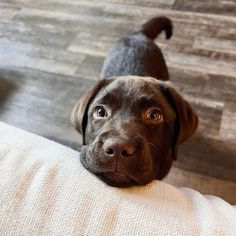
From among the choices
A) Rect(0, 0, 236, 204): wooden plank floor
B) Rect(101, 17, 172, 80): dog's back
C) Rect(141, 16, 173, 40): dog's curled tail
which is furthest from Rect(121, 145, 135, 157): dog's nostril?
Rect(141, 16, 173, 40): dog's curled tail

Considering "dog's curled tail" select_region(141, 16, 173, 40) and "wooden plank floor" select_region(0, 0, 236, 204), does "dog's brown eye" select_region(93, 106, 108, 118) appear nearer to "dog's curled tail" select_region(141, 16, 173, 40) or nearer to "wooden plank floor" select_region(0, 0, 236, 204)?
"wooden plank floor" select_region(0, 0, 236, 204)

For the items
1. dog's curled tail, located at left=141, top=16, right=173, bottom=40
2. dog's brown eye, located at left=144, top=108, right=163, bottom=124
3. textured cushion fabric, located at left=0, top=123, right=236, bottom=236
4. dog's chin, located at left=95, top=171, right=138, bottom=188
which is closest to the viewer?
textured cushion fabric, located at left=0, top=123, right=236, bottom=236

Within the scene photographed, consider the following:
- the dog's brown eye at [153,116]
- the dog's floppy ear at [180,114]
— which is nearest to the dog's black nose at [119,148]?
the dog's brown eye at [153,116]

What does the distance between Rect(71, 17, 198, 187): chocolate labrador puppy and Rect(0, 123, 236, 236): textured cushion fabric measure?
74mm

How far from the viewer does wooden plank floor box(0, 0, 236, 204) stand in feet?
6.30

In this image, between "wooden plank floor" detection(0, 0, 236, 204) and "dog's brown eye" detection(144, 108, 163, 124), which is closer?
"dog's brown eye" detection(144, 108, 163, 124)

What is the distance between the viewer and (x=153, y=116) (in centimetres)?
115

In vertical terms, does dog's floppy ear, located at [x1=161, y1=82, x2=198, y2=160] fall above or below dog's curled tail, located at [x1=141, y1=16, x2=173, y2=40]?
above

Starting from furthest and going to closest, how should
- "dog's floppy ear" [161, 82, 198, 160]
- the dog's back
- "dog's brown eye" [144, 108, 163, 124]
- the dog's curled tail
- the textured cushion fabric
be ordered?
1. the dog's curled tail
2. the dog's back
3. "dog's floppy ear" [161, 82, 198, 160]
4. "dog's brown eye" [144, 108, 163, 124]
5. the textured cushion fabric

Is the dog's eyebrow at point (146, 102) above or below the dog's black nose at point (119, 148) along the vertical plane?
below

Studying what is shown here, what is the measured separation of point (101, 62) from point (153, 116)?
1.44 m

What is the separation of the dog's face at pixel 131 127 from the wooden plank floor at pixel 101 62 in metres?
0.57

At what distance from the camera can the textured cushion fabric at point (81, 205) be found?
0.76 m

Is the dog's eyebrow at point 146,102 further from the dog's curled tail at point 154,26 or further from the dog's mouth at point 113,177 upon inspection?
the dog's curled tail at point 154,26
